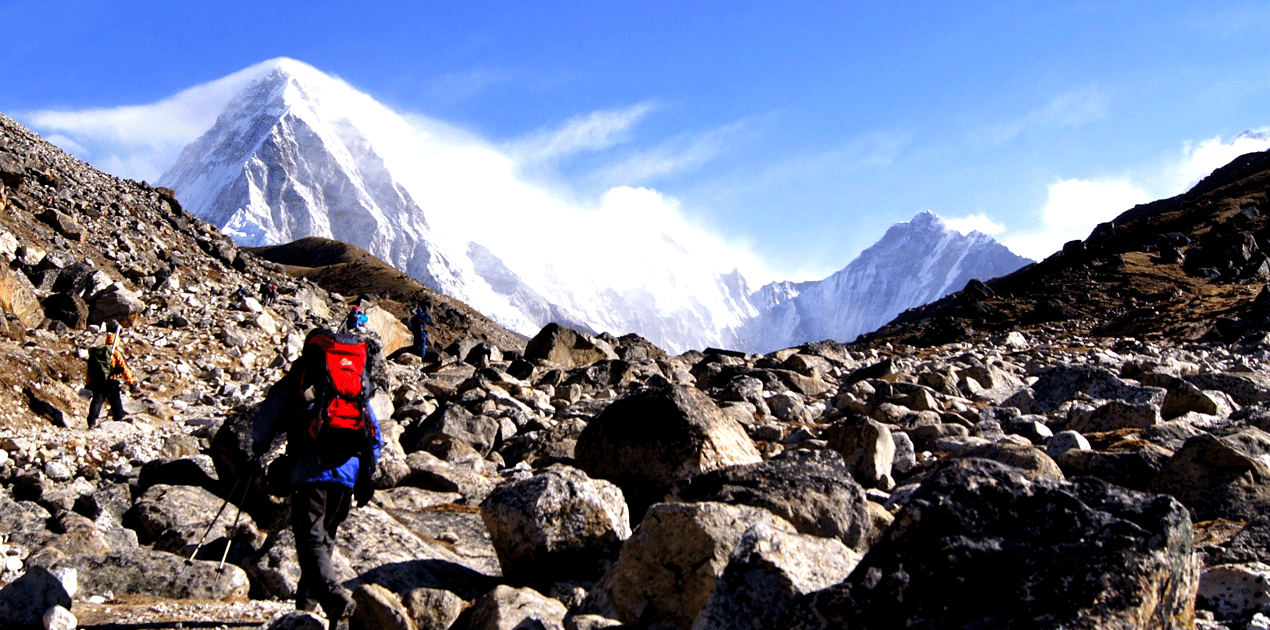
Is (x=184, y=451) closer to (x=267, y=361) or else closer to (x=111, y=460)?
(x=111, y=460)

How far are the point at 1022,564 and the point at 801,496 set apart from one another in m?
2.52

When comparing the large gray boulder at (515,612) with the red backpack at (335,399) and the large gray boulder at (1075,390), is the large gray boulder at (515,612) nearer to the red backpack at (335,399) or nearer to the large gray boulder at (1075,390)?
the red backpack at (335,399)

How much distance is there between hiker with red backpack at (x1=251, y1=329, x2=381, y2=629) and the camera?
534cm

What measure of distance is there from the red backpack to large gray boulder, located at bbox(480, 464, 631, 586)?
3.53 ft

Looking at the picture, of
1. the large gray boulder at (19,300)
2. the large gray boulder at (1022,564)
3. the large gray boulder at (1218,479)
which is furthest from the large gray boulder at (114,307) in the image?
the large gray boulder at (1218,479)

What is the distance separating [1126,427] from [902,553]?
26.7ft

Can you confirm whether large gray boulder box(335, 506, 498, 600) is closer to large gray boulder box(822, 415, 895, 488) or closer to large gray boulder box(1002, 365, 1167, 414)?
large gray boulder box(822, 415, 895, 488)

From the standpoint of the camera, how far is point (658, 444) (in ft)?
24.7

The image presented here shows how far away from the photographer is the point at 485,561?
21.8 ft

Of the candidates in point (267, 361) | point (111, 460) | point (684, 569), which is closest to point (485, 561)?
point (684, 569)

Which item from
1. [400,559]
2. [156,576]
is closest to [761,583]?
[400,559]

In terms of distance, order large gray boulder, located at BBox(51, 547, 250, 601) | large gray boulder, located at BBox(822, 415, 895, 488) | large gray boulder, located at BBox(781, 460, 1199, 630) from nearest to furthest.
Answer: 1. large gray boulder, located at BBox(781, 460, 1199, 630)
2. large gray boulder, located at BBox(51, 547, 250, 601)
3. large gray boulder, located at BBox(822, 415, 895, 488)

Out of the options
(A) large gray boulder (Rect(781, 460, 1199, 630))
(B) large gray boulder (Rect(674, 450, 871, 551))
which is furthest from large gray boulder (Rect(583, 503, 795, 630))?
(A) large gray boulder (Rect(781, 460, 1199, 630))

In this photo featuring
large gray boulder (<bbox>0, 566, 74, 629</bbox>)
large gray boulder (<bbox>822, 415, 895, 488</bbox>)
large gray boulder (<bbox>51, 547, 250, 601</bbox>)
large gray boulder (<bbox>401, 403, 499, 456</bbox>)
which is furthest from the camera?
large gray boulder (<bbox>401, 403, 499, 456</bbox>)
